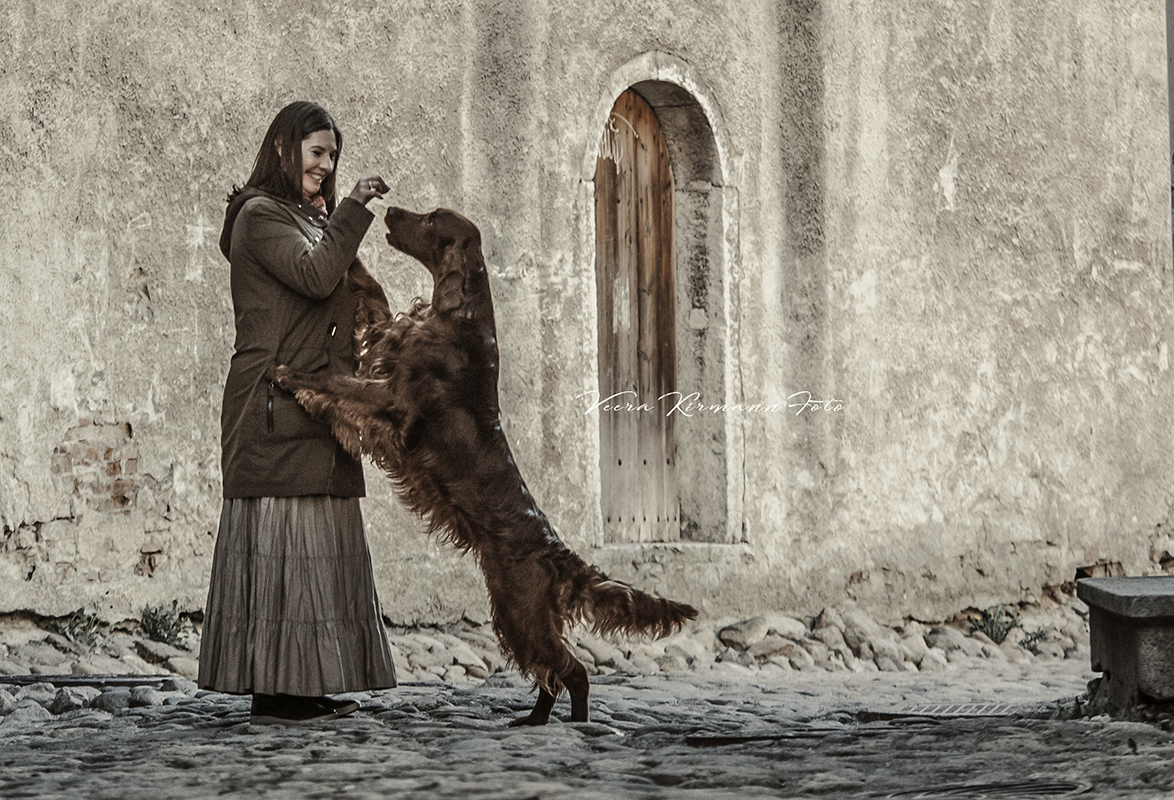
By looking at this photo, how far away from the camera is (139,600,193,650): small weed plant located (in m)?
5.99

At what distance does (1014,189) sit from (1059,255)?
533 mm

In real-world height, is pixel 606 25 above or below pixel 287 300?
above

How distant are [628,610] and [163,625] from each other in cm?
264

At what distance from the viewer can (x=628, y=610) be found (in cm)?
415

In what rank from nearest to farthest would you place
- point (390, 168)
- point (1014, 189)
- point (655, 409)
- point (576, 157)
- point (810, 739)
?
point (810, 739) < point (390, 168) < point (576, 157) < point (655, 409) < point (1014, 189)

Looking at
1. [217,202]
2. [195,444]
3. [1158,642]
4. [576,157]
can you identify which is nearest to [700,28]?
[576,157]

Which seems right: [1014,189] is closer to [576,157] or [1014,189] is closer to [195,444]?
[576,157]

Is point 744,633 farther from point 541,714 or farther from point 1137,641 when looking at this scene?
point 1137,641

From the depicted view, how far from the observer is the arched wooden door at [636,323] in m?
7.53

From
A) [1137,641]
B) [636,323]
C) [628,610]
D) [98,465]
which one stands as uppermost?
[636,323]

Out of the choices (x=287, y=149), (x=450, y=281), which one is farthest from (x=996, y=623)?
(x=287, y=149)

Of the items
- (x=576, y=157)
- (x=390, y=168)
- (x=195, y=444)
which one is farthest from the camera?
(x=576, y=157)

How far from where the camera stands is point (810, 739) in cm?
407

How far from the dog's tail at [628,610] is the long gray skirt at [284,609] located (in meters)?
0.67
